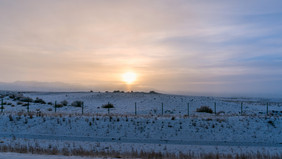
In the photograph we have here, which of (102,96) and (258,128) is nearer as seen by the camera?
(258,128)

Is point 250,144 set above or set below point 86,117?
below

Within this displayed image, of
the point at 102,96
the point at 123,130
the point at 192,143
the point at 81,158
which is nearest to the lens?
the point at 81,158

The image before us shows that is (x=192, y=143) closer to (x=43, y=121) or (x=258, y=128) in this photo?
(x=258, y=128)

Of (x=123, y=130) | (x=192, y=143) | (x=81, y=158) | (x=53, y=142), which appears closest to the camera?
(x=81, y=158)

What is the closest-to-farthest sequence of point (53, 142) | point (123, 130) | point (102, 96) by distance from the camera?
point (53, 142), point (123, 130), point (102, 96)

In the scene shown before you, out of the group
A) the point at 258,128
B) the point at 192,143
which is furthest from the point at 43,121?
the point at 258,128

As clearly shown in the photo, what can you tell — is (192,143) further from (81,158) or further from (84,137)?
(81,158)

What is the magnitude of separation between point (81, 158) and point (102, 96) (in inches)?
2323

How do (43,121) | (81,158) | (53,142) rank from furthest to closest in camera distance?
(43,121)
(53,142)
(81,158)

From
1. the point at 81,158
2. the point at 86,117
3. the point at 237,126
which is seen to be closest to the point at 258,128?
the point at 237,126

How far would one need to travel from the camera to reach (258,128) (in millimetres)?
29156

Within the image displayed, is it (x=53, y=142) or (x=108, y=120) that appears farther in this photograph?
(x=108, y=120)

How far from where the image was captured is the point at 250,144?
83.0 ft

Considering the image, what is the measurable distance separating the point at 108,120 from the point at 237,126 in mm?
13866
